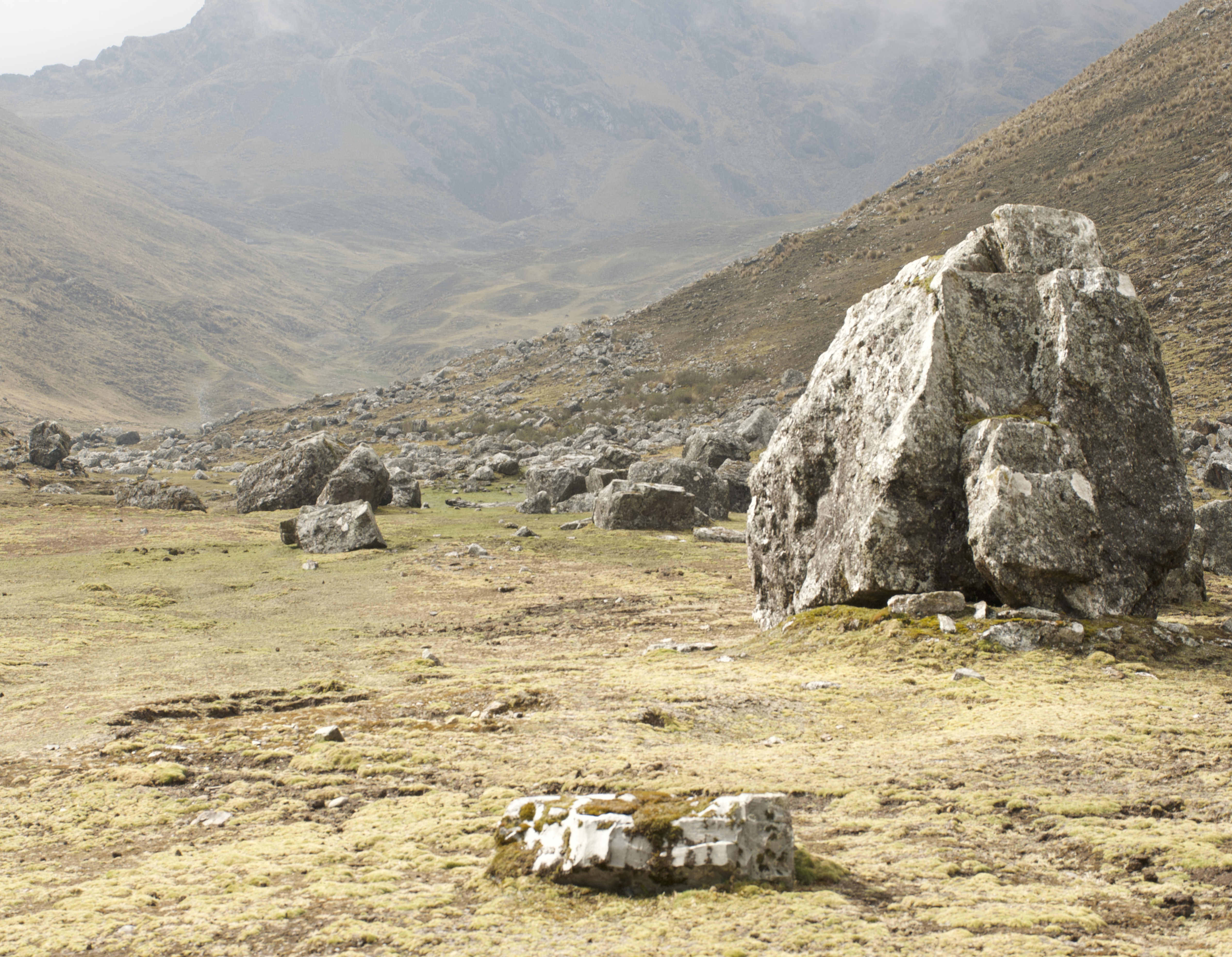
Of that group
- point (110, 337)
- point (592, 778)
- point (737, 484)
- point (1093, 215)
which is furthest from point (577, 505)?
point (110, 337)

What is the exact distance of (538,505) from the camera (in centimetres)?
4116

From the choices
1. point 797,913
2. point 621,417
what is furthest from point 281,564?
point 621,417

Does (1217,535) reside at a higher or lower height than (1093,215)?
lower

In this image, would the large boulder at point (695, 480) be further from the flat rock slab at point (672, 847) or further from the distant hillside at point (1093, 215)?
the flat rock slab at point (672, 847)

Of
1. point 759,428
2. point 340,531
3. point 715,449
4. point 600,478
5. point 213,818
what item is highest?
point 759,428

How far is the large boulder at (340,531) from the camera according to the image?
102 feet

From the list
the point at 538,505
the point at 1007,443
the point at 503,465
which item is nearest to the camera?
the point at 1007,443

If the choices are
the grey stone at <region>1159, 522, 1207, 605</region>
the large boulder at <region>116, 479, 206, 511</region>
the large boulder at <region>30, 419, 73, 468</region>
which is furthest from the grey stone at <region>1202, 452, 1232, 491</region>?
the large boulder at <region>30, 419, 73, 468</region>

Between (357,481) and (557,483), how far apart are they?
31.9 feet

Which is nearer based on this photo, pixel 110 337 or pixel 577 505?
pixel 577 505

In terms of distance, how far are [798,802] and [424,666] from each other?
28.3ft

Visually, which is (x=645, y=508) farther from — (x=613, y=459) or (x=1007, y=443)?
(x=1007, y=443)

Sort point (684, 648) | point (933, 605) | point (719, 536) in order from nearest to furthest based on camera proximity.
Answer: point (933, 605) < point (684, 648) < point (719, 536)

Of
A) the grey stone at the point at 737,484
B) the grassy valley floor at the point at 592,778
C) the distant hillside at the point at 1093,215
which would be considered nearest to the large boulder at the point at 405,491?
the grey stone at the point at 737,484
